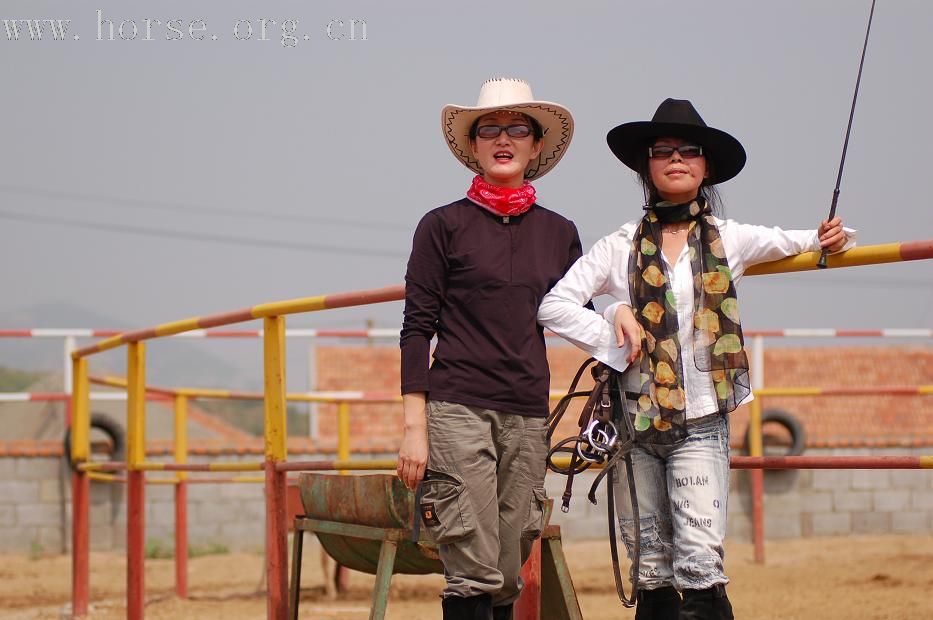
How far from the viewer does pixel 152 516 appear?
31.6 ft

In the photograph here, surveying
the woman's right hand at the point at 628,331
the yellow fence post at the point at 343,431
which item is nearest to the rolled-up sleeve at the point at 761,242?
the woman's right hand at the point at 628,331

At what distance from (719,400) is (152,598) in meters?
5.06

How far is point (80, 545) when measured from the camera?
5.84 metres

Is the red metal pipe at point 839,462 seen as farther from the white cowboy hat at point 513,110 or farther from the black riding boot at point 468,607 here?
the white cowboy hat at point 513,110

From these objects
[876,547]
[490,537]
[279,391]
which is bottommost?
[876,547]

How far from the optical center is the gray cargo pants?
2.73 meters

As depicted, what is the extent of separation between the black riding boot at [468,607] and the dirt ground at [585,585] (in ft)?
9.35

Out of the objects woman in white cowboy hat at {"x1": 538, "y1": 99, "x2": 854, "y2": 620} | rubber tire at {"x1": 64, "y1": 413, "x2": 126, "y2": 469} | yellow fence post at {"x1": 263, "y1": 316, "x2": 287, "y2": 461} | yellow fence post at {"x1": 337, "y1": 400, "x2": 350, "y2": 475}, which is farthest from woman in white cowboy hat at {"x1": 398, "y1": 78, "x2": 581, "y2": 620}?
rubber tire at {"x1": 64, "y1": 413, "x2": 126, "y2": 469}

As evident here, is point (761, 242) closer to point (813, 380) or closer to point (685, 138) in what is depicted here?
point (685, 138)

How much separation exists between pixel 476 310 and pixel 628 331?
33 centimetres

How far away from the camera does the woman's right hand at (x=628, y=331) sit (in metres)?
2.65

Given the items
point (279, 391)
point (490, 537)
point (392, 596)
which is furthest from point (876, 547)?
point (490, 537)

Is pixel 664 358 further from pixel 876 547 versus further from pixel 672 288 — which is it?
pixel 876 547

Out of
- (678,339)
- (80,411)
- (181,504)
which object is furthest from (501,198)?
(181,504)
